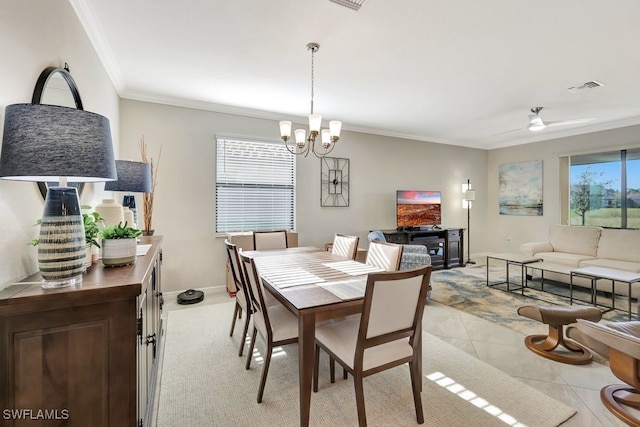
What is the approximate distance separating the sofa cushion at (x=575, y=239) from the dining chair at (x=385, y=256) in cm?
414

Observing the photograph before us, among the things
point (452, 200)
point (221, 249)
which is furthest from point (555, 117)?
point (221, 249)

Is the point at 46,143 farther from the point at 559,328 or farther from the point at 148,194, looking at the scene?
the point at 559,328

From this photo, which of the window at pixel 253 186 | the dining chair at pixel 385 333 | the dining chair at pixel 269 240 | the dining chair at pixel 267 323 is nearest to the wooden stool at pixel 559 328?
the dining chair at pixel 385 333

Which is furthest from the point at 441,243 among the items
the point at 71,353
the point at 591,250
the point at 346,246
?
the point at 71,353

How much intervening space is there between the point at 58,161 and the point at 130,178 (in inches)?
60.4

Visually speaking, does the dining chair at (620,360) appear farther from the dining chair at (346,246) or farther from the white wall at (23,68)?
the white wall at (23,68)

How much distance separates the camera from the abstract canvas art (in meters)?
5.99

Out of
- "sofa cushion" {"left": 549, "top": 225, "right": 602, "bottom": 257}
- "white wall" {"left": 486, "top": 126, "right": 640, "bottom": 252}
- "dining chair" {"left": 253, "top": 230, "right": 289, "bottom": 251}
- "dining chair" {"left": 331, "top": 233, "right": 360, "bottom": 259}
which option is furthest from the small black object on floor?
"white wall" {"left": 486, "top": 126, "right": 640, "bottom": 252}

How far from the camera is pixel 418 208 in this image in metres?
5.82

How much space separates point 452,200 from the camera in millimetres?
6555

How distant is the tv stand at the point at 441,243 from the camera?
216 inches

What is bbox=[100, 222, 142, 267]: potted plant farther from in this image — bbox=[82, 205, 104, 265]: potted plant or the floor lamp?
the floor lamp

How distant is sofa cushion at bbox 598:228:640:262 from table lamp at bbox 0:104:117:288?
6.11 metres

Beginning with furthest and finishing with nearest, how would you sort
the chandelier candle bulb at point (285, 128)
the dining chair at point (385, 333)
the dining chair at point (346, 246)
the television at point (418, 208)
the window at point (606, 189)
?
the television at point (418, 208) → the window at point (606, 189) → the dining chair at point (346, 246) → the chandelier candle bulb at point (285, 128) → the dining chair at point (385, 333)
